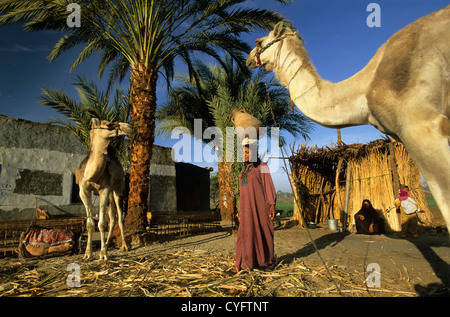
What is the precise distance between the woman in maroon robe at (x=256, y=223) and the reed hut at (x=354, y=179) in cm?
428

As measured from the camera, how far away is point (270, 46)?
364 cm

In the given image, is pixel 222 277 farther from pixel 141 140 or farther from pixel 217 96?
pixel 217 96

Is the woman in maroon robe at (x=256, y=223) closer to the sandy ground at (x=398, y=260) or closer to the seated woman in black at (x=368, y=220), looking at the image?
the sandy ground at (x=398, y=260)

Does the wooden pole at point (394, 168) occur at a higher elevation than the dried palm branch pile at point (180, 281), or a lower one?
higher

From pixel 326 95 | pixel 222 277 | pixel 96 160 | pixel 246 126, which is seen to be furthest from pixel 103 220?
pixel 326 95

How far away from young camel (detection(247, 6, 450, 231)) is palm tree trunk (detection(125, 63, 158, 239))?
557 centimetres

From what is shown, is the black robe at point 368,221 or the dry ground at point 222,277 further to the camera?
the black robe at point 368,221

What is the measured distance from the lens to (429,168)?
2150 mm

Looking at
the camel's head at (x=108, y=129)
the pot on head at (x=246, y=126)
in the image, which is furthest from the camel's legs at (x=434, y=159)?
the camel's head at (x=108, y=129)

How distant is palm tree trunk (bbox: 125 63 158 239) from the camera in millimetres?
7554

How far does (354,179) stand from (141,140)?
782 cm

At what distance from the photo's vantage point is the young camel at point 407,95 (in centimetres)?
215

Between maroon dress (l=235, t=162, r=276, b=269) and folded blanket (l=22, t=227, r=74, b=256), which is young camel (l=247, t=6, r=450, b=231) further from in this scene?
folded blanket (l=22, t=227, r=74, b=256)
